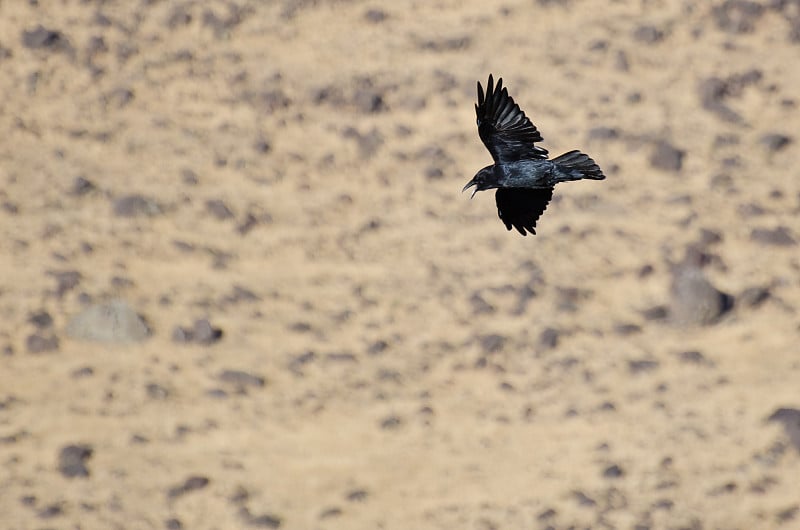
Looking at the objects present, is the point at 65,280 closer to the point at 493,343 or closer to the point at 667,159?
the point at 493,343

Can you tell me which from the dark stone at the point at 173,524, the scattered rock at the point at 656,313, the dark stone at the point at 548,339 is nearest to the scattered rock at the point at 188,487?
the dark stone at the point at 173,524

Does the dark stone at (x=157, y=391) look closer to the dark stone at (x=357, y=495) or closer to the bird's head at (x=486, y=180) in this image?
the dark stone at (x=357, y=495)

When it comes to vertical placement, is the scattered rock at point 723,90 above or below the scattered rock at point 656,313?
above

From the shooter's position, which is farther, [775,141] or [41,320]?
[775,141]

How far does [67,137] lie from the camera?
1778 centimetres

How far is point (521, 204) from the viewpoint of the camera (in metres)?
10.3

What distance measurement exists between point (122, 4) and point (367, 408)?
7.40m

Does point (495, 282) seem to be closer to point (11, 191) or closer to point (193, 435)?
point (193, 435)

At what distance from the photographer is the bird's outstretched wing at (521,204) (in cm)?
1020

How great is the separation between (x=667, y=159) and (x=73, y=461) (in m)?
7.48

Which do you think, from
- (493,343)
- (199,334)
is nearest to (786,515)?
(493,343)

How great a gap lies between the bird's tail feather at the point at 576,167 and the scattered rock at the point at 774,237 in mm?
6797

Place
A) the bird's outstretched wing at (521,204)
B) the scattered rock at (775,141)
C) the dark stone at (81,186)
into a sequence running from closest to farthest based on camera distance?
the bird's outstretched wing at (521,204) < the dark stone at (81,186) < the scattered rock at (775,141)

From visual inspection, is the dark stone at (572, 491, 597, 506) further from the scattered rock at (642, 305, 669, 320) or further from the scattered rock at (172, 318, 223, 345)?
the scattered rock at (172, 318, 223, 345)
